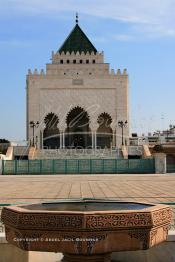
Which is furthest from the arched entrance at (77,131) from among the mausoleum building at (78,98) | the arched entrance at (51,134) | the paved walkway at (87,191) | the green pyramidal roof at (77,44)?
the paved walkway at (87,191)

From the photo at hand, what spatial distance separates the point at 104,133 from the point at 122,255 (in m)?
45.9

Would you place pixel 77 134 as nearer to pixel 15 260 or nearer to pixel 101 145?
pixel 101 145

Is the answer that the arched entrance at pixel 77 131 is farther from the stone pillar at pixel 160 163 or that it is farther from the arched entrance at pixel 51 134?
the stone pillar at pixel 160 163

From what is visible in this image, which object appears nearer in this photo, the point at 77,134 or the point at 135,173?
the point at 135,173

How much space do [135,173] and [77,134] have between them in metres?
24.2

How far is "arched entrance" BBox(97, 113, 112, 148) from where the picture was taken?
1981 inches

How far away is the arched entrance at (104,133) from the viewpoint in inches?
1981

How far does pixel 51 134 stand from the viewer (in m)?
52.8

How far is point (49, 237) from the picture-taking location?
451 centimetres

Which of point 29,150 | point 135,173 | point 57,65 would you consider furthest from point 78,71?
point 135,173

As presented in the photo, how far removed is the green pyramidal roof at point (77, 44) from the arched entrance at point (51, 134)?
8244mm

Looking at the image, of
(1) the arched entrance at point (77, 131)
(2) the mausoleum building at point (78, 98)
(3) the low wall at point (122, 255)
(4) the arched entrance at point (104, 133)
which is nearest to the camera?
(3) the low wall at point (122, 255)

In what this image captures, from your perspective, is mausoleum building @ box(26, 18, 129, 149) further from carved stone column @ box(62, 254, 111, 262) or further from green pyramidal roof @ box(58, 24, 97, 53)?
carved stone column @ box(62, 254, 111, 262)

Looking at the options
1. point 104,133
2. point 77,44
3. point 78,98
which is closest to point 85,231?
point 78,98
